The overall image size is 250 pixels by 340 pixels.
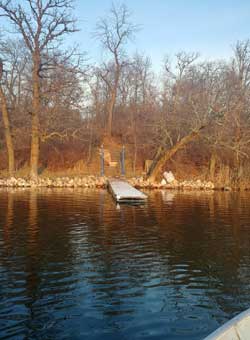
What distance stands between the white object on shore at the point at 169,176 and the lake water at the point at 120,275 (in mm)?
16004

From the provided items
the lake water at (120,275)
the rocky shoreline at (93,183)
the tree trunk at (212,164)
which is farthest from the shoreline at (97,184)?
the lake water at (120,275)

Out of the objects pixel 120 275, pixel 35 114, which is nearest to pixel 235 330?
pixel 120 275

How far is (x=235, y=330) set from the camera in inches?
157

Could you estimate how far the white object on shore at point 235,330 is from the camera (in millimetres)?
3803

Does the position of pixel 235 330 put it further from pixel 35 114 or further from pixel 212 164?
pixel 212 164

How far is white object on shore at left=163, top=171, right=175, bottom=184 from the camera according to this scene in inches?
1286

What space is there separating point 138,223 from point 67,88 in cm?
2073

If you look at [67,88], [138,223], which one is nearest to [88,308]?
[138,223]

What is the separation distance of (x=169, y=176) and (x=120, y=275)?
81.0 feet

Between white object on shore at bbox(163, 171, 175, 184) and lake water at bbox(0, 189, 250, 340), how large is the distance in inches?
630

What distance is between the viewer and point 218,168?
3538cm

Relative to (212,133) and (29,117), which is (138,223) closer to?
(212,133)

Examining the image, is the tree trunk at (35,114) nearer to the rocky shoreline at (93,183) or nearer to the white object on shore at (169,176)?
the rocky shoreline at (93,183)

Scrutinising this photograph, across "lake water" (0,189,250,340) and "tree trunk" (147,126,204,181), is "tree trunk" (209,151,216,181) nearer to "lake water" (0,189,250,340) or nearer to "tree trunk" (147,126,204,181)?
"tree trunk" (147,126,204,181)
